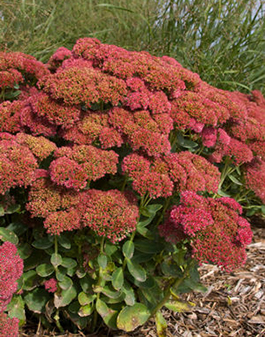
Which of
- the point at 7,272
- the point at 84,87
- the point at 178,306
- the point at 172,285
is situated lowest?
the point at 178,306

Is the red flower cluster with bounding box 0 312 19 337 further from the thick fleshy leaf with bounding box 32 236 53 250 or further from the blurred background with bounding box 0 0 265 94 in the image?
the blurred background with bounding box 0 0 265 94

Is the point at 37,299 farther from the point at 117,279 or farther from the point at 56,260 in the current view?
the point at 117,279

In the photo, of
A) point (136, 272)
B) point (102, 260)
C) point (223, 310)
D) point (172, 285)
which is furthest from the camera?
point (223, 310)

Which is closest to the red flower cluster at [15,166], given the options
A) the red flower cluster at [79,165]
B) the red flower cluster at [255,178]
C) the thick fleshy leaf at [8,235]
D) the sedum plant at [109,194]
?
the sedum plant at [109,194]

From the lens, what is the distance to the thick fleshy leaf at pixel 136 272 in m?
2.16

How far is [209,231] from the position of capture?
6.57 feet

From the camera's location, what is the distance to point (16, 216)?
2.44 m

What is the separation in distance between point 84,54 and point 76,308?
170 cm

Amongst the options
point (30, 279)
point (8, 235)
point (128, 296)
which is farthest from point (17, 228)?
point (128, 296)

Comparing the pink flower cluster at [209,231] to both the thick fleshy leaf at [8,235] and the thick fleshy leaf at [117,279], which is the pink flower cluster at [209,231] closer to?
the thick fleshy leaf at [117,279]

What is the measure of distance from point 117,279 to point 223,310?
46.6 inches

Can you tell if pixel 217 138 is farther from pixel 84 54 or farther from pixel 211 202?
pixel 84 54

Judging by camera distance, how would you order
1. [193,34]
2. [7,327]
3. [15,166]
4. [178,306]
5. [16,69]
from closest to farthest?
[7,327], [15,166], [178,306], [16,69], [193,34]

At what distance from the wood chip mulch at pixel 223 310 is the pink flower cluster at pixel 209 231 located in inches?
36.2
